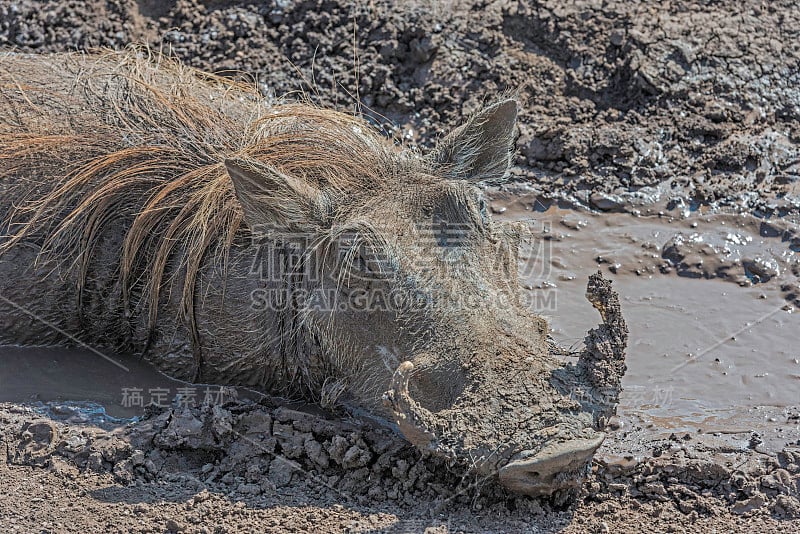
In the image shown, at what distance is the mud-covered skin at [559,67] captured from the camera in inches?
300

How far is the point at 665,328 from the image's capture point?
6242 millimetres

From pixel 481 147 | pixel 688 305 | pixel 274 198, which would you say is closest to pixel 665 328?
pixel 688 305

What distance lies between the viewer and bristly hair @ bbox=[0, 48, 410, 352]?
17.7ft

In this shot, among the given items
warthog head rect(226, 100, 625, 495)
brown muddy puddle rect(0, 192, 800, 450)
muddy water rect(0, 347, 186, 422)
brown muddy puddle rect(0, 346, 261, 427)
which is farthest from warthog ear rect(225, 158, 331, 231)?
muddy water rect(0, 347, 186, 422)

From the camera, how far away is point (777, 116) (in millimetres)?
8062

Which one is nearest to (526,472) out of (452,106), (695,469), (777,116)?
(695,469)

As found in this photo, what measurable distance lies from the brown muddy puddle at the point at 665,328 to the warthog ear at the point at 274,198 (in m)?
1.35

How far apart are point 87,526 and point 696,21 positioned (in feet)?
22.6

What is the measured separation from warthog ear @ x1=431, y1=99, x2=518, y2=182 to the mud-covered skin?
217 centimetres

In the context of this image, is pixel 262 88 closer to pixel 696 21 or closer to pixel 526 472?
pixel 696 21

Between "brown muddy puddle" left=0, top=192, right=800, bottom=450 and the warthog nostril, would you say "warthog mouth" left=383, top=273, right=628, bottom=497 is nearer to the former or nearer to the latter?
the warthog nostril

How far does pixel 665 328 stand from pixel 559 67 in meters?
3.06

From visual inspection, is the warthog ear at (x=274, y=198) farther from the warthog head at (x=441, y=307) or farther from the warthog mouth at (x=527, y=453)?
the warthog mouth at (x=527, y=453)

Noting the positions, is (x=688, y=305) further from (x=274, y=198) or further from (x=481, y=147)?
(x=274, y=198)
